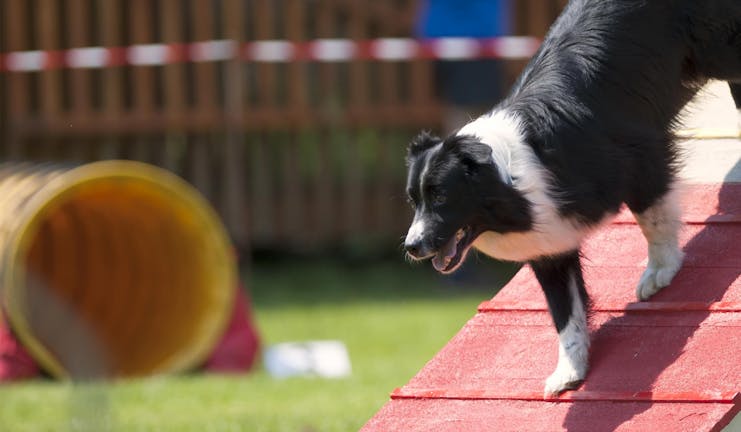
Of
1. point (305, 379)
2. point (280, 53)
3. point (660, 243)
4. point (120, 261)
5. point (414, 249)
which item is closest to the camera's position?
point (414, 249)

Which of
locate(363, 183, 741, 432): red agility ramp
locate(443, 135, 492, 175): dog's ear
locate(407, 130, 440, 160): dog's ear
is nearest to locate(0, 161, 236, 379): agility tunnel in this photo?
locate(363, 183, 741, 432): red agility ramp

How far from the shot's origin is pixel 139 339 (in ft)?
25.9

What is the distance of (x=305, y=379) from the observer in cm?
695

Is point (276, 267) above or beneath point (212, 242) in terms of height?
beneath

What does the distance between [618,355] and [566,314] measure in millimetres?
190

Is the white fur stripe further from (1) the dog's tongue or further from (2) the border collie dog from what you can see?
(1) the dog's tongue

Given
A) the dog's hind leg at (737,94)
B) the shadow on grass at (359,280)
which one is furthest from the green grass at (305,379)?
the dog's hind leg at (737,94)

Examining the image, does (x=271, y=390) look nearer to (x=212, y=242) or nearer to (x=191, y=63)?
(x=212, y=242)

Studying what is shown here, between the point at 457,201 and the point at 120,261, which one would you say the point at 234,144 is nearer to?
the point at 120,261

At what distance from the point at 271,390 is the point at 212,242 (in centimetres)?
105

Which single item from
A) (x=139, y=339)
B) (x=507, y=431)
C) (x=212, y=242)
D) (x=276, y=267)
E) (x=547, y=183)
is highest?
(x=547, y=183)

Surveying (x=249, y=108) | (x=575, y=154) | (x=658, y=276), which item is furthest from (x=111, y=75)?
(x=575, y=154)

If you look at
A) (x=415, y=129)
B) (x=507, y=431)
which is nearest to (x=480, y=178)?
(x=507, y=431)

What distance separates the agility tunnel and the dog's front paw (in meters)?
3.04
